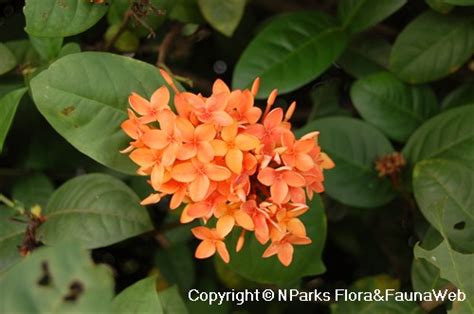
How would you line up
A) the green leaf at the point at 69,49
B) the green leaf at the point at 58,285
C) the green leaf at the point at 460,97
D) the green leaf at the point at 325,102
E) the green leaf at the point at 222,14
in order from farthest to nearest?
the green leaf at the point at 325,102
the green leaf at the point at 460,97
the green leaf at the point at 222,14
the green leaf at the point at 69,49
the green leaf at the point at 58,285

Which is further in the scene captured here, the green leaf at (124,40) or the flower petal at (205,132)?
the green leaf at (124,40)

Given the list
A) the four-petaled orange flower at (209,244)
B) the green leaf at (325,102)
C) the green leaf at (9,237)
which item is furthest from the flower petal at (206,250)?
the green leaf at (325,102)

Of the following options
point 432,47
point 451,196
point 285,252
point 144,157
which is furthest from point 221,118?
point 432,47

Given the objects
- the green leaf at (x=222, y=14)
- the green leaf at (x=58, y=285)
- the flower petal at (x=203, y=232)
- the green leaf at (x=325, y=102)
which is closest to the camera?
the green leaf at (x=58, y=285)

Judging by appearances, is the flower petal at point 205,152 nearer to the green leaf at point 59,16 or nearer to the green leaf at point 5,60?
the green leaf at point 59,16

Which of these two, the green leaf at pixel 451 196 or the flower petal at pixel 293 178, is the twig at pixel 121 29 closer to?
the flower petal at pixel 293 178

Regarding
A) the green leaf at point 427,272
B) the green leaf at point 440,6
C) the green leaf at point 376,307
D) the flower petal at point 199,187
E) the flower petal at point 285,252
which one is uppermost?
the green leaf at point 440,6

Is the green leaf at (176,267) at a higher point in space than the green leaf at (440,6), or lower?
lower

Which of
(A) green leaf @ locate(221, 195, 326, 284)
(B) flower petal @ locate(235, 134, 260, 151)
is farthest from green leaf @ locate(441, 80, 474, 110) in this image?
(B) flower petal @ locate(235, 134, 260, 151)

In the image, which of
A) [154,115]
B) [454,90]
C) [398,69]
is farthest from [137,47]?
[454,90]
